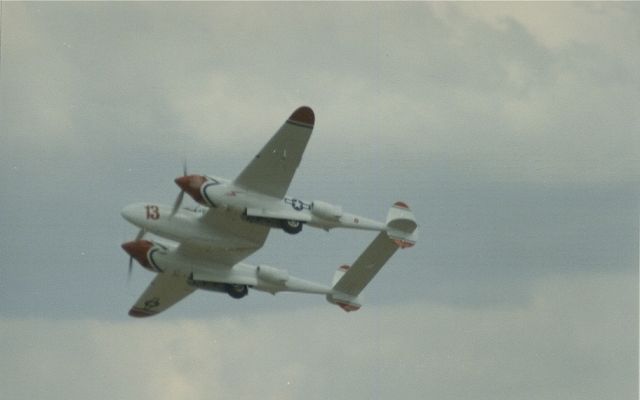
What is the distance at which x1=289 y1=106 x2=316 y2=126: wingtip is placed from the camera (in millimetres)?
97312

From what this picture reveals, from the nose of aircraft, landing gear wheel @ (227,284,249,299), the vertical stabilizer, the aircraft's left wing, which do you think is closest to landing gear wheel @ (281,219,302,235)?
the nose of aircraft

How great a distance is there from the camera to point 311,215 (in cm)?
9862

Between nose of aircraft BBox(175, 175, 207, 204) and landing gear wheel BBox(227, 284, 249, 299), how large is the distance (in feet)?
24.7

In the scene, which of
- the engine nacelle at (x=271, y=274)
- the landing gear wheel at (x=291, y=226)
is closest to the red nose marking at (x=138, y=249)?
the engine nacelle at (x=271, y=274)

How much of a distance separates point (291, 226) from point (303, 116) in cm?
583

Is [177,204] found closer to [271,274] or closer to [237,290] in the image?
[237,290]

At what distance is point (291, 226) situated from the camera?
98.6 meters

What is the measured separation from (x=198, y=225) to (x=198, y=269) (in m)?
3.28

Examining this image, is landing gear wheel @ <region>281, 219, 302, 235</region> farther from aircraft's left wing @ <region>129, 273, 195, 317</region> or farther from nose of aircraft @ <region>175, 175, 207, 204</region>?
aircraft's left wing @ <region>129, 273, 195, 317</region>

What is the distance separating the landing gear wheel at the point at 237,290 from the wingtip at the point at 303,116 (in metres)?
11.5

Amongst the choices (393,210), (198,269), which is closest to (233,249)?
(198,269)

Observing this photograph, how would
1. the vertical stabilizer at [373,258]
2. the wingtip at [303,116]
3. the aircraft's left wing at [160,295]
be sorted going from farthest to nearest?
1. the aircraft's left wing at [160,295]
2. the vertical stabilizer at [373,258]
3. the wingtip at [303,116]

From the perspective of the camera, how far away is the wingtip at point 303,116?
97.3 meters

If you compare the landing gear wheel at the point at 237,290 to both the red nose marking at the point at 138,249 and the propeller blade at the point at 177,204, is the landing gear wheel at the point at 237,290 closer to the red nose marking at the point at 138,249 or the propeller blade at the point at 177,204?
the red nose marking at the point at 138,249
